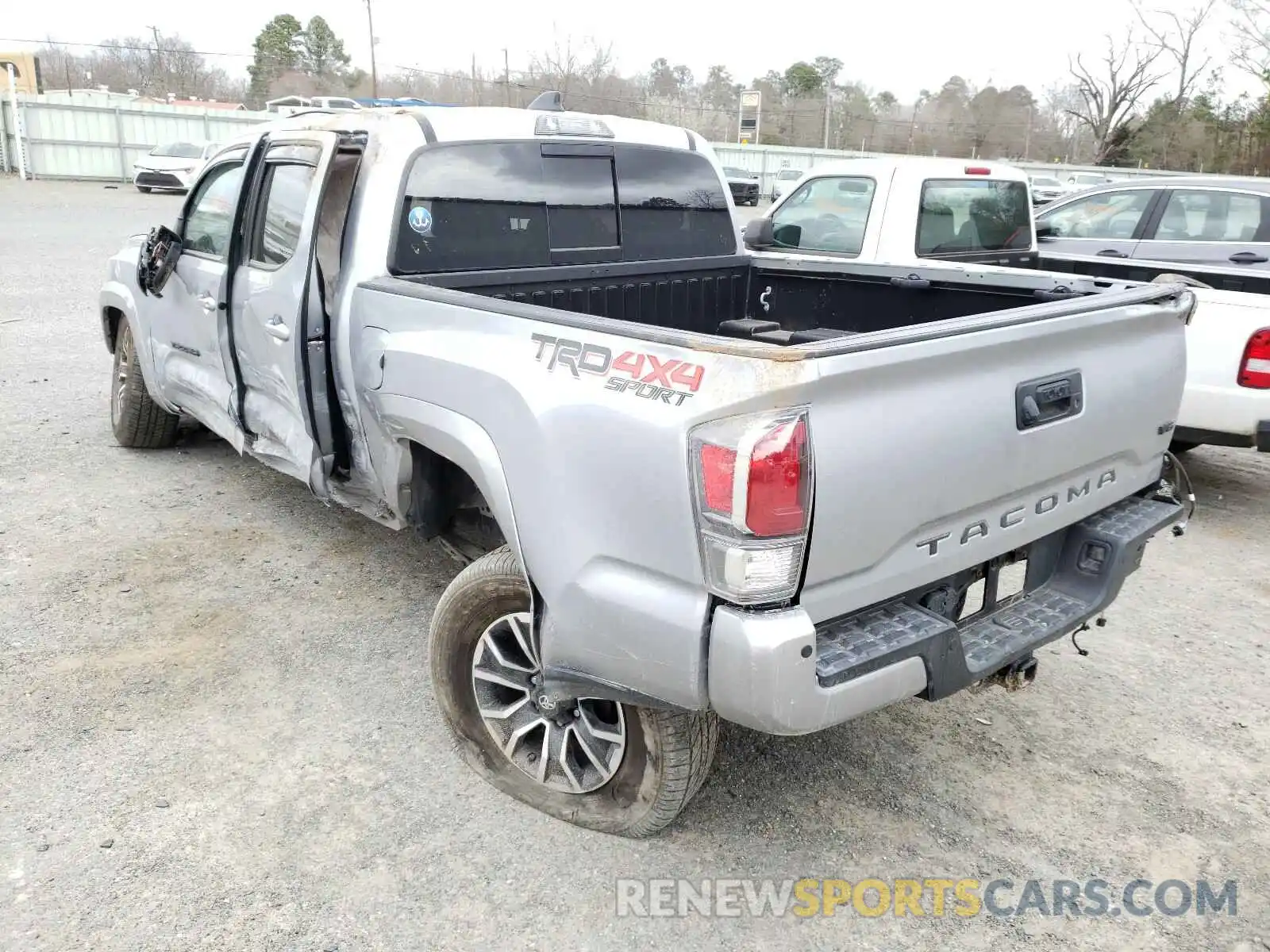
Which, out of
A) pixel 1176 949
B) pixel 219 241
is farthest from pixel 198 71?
pixel 1176 949

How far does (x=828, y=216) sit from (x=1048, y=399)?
4.94 meters

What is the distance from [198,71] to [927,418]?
233 feet

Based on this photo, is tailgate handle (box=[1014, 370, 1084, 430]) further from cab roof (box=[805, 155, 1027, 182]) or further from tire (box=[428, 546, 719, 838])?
cab roof (box=[805, 155, 1027, 182])

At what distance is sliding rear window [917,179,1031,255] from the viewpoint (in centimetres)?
689

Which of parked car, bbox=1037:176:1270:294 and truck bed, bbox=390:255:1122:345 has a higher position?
parked car, bbox=1037:176:1270:294

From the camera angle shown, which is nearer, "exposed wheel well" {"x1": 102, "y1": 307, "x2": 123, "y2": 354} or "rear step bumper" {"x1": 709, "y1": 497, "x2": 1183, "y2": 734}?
"rear step bumper" {"x1": 709, "y1": 497, "x2": 1183, "y2": 734}

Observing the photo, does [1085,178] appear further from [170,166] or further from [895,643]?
[895,643]

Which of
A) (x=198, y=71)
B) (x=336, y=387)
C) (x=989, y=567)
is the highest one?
(x=198, y=71)

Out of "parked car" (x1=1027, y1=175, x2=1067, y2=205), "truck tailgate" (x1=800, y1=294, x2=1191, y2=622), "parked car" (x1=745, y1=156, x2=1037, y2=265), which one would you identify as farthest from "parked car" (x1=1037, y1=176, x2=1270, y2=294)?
"parked car" (x1=1027, y1=175, x2=1067, y2=205)

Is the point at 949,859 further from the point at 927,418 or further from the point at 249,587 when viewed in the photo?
the point at 249,587

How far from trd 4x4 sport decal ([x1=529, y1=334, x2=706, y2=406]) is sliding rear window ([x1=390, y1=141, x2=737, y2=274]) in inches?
51.2

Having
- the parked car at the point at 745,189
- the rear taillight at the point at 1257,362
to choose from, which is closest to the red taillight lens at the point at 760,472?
the rear taillight at the point at 1257,362

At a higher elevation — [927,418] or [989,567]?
[927,418]

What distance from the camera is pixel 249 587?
441cm
